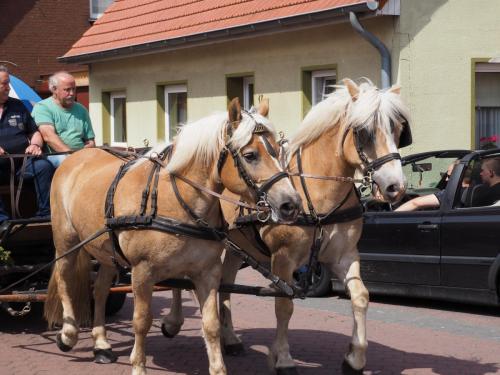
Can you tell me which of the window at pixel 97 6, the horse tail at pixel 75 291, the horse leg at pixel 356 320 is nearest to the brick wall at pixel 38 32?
the window at pixel 97 6

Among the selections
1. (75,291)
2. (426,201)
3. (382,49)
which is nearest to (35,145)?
(75,291)

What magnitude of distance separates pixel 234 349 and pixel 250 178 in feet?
7.78

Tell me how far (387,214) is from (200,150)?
4.32 m

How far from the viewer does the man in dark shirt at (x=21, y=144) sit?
8102mm

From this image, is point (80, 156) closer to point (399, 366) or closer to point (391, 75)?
point (399, 366)

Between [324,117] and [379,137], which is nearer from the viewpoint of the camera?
[379,137]

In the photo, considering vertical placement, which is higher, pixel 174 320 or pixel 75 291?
pixel 75 291

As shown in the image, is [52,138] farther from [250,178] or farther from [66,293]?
[250,178]

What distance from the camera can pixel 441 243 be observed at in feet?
30.2

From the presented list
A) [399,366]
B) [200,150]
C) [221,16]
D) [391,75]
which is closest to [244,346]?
[399,366]

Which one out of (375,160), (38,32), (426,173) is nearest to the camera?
(375,160)

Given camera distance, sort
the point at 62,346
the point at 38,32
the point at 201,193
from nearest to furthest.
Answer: the point at 201,193, the point at 62,346, the point at 38,32

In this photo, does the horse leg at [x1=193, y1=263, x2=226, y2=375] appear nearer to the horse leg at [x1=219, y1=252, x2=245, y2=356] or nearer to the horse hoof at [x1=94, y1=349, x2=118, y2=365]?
the horse leg at [x1=219, y1=252, x2=245, y2=356]

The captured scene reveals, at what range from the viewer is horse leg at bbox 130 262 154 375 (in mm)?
5961
